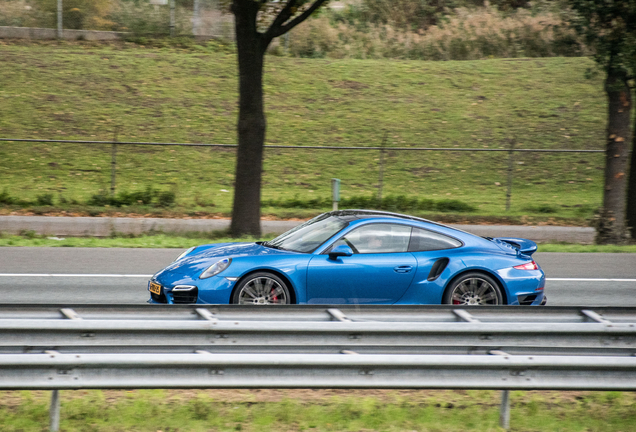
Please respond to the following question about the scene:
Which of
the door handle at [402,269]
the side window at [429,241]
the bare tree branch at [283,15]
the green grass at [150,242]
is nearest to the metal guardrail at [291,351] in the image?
the door handle at [402,269]

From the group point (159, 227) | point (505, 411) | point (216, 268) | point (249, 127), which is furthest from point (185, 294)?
point (159, 227)

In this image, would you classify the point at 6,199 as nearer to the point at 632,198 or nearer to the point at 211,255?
the point at 211,255

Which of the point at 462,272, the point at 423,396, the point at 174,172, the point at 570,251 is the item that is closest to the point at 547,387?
the point at 423,396

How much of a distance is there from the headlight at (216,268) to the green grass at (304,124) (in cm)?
1075

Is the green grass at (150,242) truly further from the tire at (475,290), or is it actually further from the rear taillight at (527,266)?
the tire at (475,290)

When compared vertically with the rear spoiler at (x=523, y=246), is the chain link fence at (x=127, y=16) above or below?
above

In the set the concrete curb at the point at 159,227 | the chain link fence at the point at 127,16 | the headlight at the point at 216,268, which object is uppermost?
the chain link fence at the point at 127,16

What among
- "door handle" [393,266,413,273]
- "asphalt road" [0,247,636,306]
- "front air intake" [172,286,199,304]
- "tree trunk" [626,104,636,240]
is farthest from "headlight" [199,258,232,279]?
"tree trunk" [626,104,636,240]

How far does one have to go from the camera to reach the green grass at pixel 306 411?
181 inches

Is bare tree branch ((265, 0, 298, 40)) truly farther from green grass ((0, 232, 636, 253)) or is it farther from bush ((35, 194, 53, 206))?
bush ((35, 194, 53, 206))

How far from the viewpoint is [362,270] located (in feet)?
24.3

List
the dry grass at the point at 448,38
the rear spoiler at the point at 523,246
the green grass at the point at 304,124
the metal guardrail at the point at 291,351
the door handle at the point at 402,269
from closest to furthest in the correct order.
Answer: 1. the metal guardrail at the point at 291,351
2. the door handle at the point at 402,269
3. the rear spoiler at the point at 523,246
4. the green grass at the point at 304,124
5. the dry grass at the point at 448,38

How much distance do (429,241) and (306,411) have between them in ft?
11.3

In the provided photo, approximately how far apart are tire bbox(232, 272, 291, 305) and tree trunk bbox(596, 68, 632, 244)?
10894 millimetres
